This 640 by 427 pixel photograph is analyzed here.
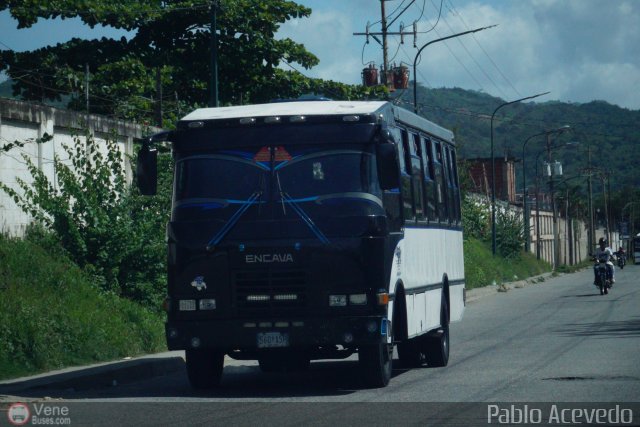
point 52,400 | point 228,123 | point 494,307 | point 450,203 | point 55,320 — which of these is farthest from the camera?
point 494,307

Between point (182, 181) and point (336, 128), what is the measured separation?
191 centimetres

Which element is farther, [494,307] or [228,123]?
[494,307]

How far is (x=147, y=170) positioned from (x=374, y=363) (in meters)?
3.46

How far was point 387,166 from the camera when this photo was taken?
13211mm

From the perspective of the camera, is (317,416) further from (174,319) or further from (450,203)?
(450,203)

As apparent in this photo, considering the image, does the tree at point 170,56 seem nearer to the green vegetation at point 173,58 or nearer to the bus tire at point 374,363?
the green vegetation at point 173,58

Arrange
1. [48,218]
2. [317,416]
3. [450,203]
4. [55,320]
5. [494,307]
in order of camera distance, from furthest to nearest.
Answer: [494,307] → [48,218] → [450,203] → [55,320] → [317,416]

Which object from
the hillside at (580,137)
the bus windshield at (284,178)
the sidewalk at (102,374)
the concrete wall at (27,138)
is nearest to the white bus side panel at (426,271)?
the bus windshield at (284,178)

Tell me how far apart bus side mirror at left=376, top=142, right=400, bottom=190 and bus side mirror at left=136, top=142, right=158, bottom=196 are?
266 cm

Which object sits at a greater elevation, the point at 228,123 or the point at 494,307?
the point at 228,123

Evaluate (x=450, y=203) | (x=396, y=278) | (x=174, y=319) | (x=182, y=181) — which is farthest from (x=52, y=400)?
(x=450, y=203)

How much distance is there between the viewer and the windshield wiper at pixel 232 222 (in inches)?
520

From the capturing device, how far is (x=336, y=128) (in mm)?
13398

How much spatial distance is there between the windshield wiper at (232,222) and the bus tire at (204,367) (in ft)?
4.50
